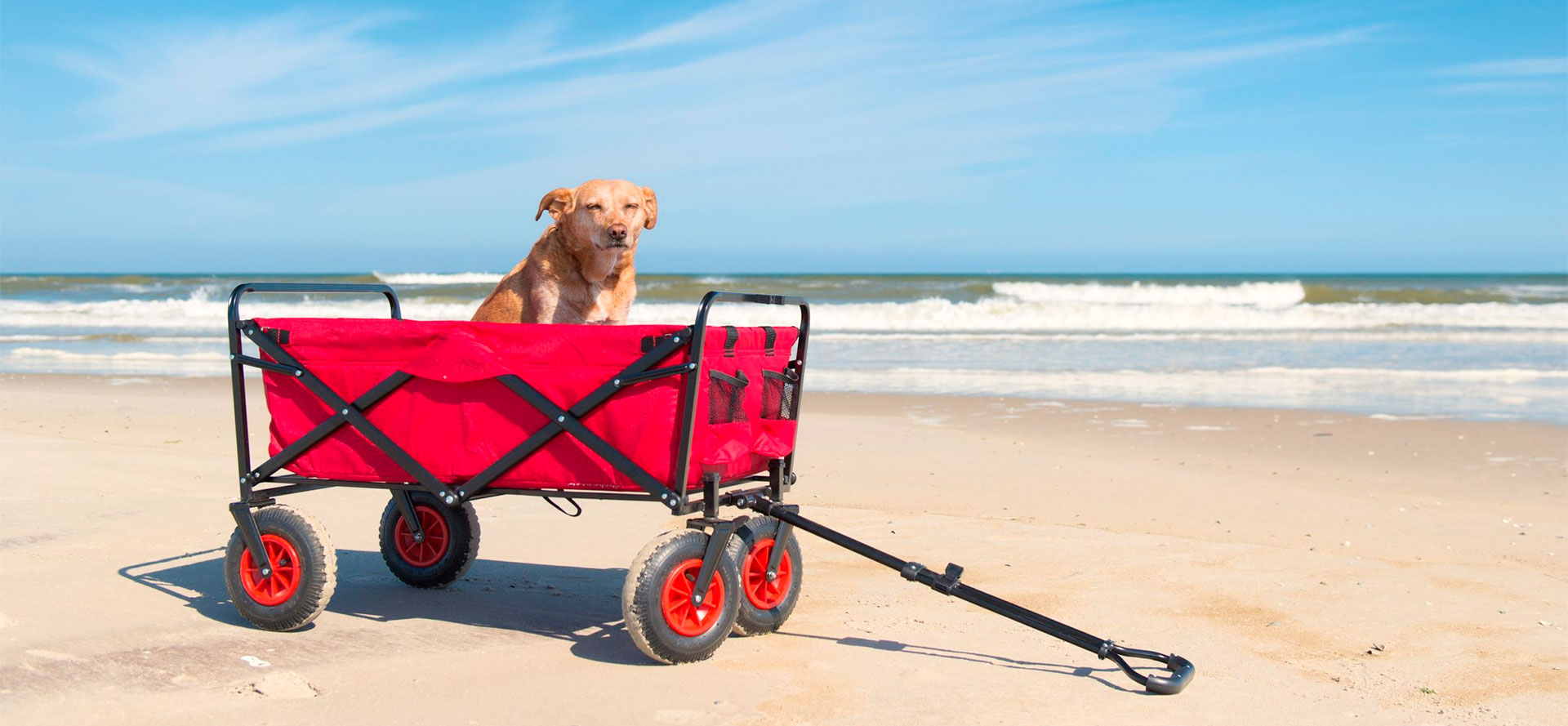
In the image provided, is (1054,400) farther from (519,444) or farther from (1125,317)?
(1125,317)

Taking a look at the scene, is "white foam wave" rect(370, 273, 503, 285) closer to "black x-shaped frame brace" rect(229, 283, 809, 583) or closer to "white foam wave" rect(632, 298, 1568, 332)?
"white foam wave" rect(632, 298, 1568, 332)

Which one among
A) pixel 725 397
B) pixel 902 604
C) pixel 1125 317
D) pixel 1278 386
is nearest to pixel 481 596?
pixel 725 397

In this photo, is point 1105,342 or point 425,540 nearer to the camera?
point 425,540

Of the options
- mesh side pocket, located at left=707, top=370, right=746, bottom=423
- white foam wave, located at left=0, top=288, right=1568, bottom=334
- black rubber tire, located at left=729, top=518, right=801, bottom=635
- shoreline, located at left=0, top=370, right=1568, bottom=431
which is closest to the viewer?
mesh side pocket, located at left=707, top=370, right=746, bottom=423

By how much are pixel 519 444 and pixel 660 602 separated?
0.69 meters

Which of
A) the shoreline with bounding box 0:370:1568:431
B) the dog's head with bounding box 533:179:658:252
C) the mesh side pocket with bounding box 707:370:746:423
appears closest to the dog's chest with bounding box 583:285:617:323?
the dog's head with bounding box 533:179:658:252

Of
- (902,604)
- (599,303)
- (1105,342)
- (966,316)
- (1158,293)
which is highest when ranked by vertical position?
(599,303)

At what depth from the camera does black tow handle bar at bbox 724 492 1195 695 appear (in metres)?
3.64

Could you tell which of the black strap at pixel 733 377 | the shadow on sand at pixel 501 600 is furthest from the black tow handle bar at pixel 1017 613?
the black strap at pixel 733 377

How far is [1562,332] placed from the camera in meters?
23.6

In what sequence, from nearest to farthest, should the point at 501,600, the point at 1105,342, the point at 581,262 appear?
the point at 581,262 < the point at 501,600 < the point at 1105,342

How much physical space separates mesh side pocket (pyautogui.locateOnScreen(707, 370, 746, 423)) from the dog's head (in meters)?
0.83

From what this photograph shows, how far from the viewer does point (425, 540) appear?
497cm

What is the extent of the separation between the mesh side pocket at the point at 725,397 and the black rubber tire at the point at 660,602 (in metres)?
0.39
